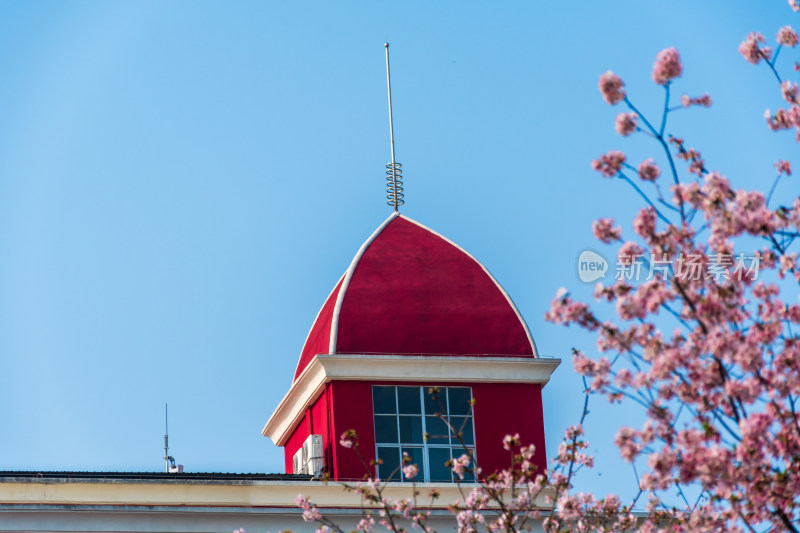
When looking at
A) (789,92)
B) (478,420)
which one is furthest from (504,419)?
(789,92)

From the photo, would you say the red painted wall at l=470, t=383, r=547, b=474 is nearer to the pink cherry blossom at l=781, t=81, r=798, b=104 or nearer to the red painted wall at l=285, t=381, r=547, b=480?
the red painted wall at l=285, t=381, r=547, b=480

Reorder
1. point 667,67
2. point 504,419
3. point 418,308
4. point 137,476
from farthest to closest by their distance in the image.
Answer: point 418,308, point 504,419, point 137,476, point 667,67

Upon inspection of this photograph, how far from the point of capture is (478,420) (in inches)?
1014

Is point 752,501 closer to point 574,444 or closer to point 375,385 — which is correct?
point 574,444

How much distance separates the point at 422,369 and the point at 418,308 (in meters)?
1.41

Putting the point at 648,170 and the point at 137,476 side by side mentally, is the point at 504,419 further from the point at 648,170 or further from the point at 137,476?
the point at 648,170

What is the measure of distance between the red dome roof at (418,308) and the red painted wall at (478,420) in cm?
76

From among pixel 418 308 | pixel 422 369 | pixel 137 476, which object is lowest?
pixel 137 476

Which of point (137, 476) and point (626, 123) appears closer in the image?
point (626, 123)

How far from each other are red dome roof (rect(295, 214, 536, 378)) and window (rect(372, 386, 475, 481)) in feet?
2.84

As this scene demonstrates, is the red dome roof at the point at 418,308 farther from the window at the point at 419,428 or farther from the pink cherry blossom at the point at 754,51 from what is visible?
the pink cherry blossom at the point at 754,51

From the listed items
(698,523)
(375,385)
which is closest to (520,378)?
(375,385)

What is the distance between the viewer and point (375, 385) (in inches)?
1014

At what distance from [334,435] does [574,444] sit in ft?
29.1
